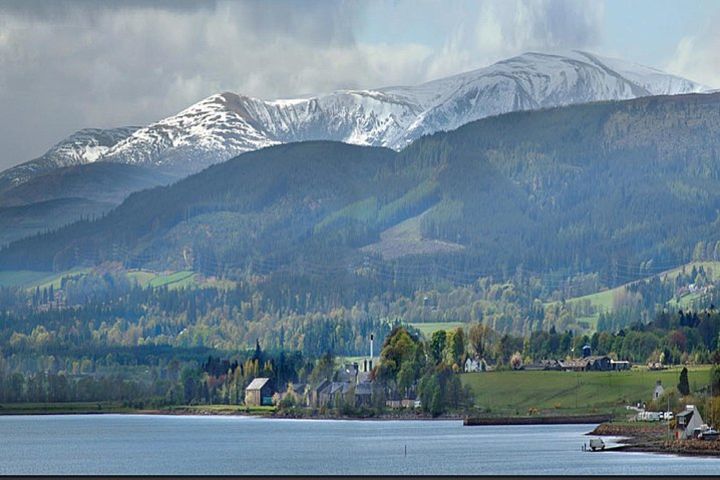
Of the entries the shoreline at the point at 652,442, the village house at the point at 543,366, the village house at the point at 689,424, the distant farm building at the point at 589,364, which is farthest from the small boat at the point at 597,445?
the village house at the point at 543,366

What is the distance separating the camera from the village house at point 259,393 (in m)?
179

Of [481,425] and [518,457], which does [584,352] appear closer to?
[481,425]

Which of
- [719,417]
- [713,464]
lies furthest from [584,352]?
[713,464]

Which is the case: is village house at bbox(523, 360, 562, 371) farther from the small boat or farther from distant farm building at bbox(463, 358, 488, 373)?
the small boat

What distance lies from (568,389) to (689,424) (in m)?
43.8

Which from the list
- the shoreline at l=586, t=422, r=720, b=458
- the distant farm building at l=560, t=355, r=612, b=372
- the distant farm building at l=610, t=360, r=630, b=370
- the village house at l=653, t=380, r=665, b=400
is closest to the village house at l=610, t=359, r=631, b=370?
the distant farm building at l=610, t=360, r=630, b=370

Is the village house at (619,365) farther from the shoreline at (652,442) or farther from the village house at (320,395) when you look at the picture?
the shoreline at (652,442)

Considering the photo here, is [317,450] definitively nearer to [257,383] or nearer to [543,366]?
[543,366]

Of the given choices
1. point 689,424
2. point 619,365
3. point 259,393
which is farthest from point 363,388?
point 689,424

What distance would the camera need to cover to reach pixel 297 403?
565 feet

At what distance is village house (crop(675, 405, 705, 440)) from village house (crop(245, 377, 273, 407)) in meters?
75.9

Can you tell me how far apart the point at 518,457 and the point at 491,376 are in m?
61.6

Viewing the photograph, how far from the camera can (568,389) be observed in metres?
149

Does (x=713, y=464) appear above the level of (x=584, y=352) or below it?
below
